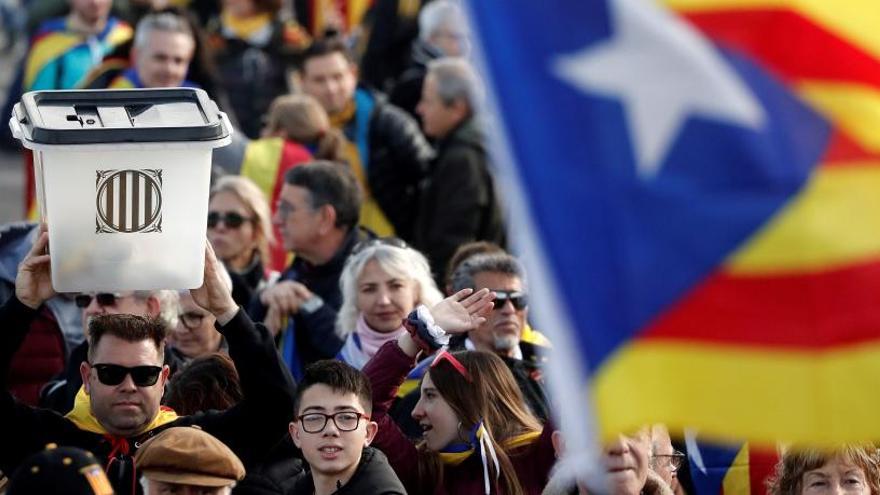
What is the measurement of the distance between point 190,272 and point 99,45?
22.8 ft

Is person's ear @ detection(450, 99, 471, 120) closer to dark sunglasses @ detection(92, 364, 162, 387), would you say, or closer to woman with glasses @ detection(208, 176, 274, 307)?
woman with glasses @ detection(208, 176, 274, 307)

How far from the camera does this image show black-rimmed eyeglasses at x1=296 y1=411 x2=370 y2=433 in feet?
19.3

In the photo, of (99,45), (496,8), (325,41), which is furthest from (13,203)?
(496,8)

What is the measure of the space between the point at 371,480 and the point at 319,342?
2032 millimetres

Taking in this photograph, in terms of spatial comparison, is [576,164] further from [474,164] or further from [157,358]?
[474,164]

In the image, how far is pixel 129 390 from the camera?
5.94 m

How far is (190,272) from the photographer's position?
566cm

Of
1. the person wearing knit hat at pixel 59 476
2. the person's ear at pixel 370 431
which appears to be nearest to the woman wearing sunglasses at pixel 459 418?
the person's ear at pixel 370 431

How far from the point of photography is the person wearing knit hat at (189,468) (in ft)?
17.1

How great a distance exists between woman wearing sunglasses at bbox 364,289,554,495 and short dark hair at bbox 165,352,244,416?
0.46 metres

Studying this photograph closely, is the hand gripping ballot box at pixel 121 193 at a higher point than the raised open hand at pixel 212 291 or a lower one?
higher

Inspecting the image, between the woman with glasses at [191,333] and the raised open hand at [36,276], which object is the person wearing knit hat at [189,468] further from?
the woman with glasses at [191,333]

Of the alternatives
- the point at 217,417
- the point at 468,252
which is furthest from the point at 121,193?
the point at 468,252

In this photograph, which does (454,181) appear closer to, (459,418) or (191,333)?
(191,333)
